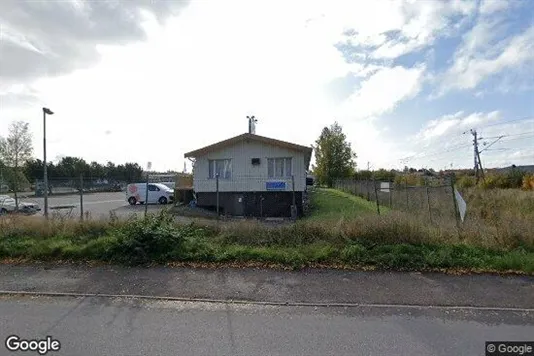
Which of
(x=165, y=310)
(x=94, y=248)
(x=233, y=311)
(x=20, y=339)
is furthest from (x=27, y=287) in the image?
(x=233, y=311)

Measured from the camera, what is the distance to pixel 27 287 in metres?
5.98

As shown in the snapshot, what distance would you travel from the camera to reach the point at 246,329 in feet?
13.9

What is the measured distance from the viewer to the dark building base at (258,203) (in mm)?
19547

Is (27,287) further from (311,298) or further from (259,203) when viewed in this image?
(259,203)

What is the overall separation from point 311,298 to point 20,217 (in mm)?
9183

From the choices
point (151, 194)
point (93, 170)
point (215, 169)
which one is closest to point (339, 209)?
point (215, 169)

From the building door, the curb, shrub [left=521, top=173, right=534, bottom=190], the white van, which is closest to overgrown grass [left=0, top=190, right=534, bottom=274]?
the curb

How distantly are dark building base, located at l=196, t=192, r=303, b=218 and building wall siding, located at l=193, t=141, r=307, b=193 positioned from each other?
358 mm

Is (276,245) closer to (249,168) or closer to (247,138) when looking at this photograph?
(249,168)

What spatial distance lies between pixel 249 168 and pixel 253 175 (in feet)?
1.64

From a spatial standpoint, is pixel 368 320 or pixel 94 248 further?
pixel 94 248

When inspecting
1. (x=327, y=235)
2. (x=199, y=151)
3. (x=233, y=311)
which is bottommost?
(x=233, y=311)

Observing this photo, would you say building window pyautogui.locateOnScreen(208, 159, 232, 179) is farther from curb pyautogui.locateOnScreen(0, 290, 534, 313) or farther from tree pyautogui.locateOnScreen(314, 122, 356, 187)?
tree pyautogui.locateOnScreen(314, 122, 356, 187)

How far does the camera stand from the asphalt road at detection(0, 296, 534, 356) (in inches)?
146
